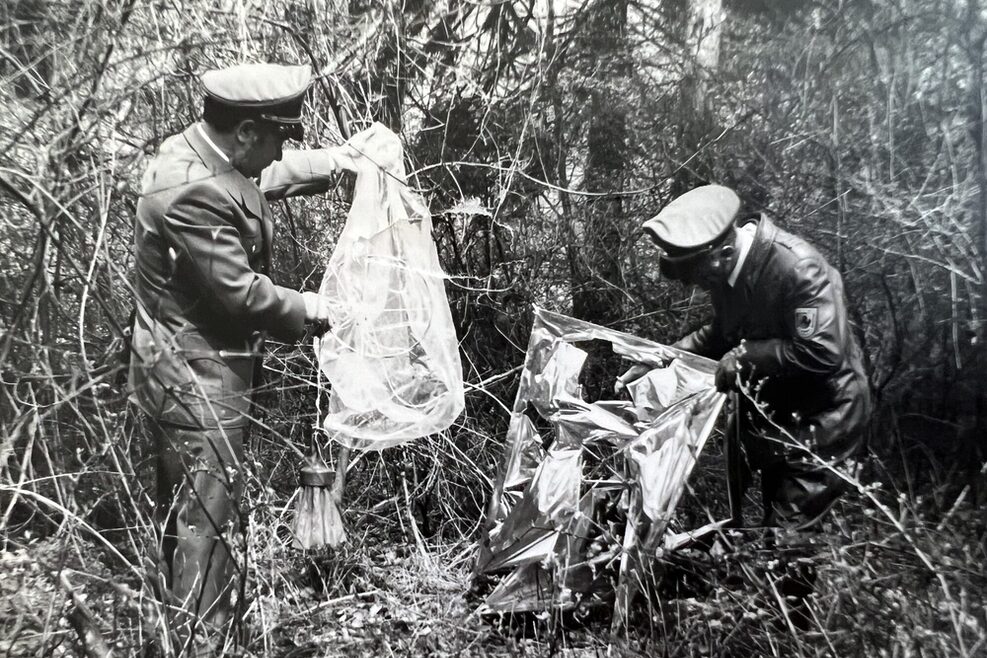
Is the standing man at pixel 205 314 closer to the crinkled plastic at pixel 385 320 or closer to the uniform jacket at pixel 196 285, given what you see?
the uniform jacket at pixel 196 285

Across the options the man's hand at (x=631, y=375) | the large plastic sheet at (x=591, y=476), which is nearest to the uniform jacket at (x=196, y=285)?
the large plastic sheet at (x=591, y=476)

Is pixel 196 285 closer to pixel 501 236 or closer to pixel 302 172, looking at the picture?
pixel 302 172

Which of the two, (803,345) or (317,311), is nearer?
(803,345)

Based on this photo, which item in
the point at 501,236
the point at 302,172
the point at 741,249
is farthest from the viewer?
the point at 501,236

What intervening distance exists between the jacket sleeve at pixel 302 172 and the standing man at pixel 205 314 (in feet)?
0.48

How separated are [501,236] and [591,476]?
1.06 meters

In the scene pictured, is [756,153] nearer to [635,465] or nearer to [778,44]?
[778,44]

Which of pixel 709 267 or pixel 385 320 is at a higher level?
pixel 709 267

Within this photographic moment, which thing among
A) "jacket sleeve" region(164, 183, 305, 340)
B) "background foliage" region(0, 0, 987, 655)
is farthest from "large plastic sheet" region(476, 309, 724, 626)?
"jacket sleeve" region(164, 183, 305, 340)

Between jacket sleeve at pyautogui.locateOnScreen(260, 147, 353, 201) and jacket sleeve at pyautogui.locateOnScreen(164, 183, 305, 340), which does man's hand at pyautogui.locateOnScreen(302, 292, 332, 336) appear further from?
jacket sleeve at pyautogui.locateOnScreen(260, 147, 353, 201)

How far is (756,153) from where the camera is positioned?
2.76 m

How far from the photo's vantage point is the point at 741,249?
2.46 metres

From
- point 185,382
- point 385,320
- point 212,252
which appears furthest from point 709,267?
point 185,382

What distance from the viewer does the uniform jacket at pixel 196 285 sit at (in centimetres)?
226
